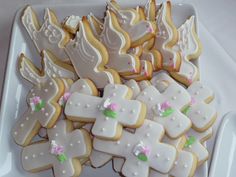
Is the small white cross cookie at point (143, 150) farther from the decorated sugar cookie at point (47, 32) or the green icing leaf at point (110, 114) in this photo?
→ the decorated sugar cookie at point (47, 32)

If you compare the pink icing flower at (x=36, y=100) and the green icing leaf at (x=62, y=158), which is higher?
the pink icing flower at (x=36, y=100)

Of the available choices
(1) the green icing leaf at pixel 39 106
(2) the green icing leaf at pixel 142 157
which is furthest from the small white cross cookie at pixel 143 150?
(1) the green icing leaf at pixel 39 106

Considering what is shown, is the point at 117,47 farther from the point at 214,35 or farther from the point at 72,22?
the point at 214,35

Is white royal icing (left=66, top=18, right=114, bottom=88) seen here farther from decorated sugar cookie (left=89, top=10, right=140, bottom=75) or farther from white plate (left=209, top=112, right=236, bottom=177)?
white plate (left=209, top=112, right=236, bottom=177)

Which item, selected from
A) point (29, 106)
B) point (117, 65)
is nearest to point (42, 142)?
point (29, 106)

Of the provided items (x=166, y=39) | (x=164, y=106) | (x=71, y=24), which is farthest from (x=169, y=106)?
(x=71, y=24)

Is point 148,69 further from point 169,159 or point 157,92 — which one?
point 169,159
